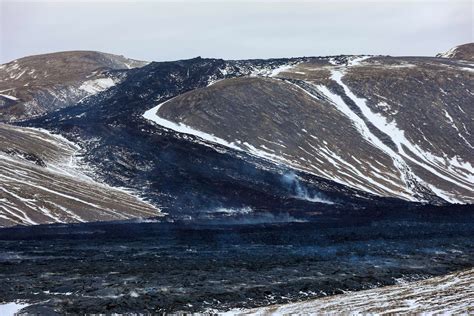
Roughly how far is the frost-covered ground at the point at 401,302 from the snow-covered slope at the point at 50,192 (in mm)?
60843

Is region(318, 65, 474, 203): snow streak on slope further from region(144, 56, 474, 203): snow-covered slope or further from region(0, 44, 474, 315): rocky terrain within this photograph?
region(0, 44, 474, 315): rocky terrain

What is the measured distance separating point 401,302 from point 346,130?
13187cm

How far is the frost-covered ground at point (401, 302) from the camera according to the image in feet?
135

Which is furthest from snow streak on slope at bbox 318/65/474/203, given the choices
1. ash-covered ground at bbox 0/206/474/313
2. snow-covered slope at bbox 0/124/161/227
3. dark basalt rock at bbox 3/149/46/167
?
dark basalt rock at bbox 3/149/46/167

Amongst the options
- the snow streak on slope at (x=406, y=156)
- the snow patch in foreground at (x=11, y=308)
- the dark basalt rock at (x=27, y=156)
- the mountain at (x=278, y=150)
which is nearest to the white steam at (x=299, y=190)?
the mountain at (x=278, y=150)

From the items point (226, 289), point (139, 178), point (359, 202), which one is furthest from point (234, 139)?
point (226, 289)

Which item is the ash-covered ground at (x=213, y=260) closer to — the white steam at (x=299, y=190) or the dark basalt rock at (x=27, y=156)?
the white steam at (x=299, y=190)

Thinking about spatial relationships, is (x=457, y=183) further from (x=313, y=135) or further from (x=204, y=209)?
(x=204, y=209)

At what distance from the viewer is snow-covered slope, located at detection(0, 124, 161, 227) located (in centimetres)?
10431

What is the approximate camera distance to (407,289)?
163ft

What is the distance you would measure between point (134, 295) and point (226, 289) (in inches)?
262

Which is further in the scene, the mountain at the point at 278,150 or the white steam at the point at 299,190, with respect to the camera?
the white steam at the point at 299,190

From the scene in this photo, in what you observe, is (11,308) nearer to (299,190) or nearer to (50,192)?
(50,192)

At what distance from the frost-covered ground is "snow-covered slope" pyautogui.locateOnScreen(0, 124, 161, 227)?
200ft
